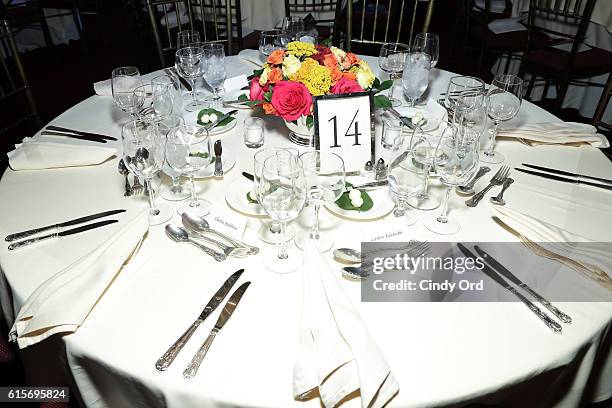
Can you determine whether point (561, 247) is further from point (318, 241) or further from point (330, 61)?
point (330, 61)

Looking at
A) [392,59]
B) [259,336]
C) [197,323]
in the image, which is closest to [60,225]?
[197,323]

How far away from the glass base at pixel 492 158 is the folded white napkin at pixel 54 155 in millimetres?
1117

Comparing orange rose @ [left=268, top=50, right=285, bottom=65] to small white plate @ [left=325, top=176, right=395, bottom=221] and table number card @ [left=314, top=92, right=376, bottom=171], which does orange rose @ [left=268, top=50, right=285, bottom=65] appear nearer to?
table number card @ [left=314, top=92, right=376, bottom=171]

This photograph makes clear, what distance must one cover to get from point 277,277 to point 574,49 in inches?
103

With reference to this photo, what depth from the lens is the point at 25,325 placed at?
0.87 m

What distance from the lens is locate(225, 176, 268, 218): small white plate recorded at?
46.0 inches

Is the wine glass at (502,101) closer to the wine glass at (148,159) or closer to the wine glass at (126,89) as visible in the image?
the wine glass at (148,159)

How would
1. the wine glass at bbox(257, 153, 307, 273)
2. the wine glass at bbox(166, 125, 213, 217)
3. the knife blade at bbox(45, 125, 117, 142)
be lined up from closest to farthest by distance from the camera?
the wine glass at bbox(257, 153, 307, 273), the wine glass at bbox(166, 125, 213, 217), the knife blade at bbox(45, 125, 117, 142)

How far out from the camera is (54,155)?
133cm

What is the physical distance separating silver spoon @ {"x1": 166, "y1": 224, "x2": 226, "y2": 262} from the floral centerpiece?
46cm

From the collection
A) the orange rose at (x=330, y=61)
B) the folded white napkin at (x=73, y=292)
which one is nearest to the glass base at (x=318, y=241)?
the folded white napkin at (x=73, y=292)

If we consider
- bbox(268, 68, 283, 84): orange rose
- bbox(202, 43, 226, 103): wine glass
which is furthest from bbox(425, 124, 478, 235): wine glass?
bbox(202, 43, 226, 103): wine glass

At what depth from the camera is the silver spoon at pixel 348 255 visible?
101 cm

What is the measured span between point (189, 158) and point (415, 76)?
2.80 feet
